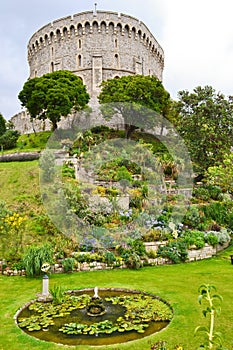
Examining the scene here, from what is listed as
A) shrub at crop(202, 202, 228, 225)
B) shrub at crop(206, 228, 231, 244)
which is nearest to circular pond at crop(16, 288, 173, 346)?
shrub at crop(206, 228, 231, 244)

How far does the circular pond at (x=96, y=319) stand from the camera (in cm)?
588

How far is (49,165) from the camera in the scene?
1645cm

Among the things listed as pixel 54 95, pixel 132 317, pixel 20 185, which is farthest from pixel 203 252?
pixel 54 95

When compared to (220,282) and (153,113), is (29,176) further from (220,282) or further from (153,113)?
(153,113)

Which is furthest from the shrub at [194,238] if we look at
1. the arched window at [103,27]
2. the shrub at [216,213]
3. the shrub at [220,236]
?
the arched window at [103,27]

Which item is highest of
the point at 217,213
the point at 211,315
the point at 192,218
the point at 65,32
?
the point at 65,32

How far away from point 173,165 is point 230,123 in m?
5.14

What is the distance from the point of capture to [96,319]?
21.9 ft

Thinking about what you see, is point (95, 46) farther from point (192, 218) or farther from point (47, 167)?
point (192, 218)

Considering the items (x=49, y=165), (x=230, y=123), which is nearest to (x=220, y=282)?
(x=49, y=165)

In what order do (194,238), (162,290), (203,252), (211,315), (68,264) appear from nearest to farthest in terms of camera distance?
1. (211,315)
2. (162,290)
3. (68,264)
4. (203,252)
5. (194,238)

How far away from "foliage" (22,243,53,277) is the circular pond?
201 centimetres

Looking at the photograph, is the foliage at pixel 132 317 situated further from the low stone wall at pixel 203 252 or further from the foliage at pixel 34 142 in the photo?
the foliage at pixel 34 142

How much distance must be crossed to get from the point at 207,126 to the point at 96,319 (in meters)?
17.6
